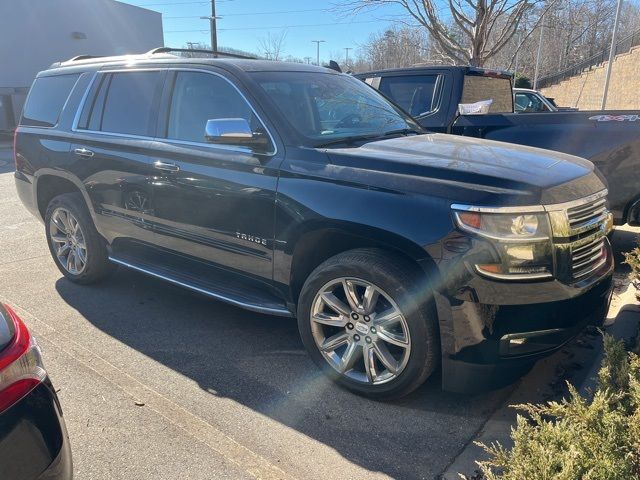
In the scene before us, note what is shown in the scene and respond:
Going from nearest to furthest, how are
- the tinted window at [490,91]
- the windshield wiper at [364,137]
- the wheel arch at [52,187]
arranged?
the windshield wiper at [364,137] → the wheel arch at [52,187] → the tinted window at [490,91]

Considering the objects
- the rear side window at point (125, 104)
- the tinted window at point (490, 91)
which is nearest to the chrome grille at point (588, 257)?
the rear side window at point (125, 104)

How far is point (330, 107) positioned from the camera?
394 centimetres

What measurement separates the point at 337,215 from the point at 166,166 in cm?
156

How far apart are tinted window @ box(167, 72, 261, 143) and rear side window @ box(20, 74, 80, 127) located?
57.9 inches

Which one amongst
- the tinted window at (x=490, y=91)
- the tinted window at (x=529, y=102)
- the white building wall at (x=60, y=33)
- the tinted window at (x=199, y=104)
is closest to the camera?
the tinted window at (x=199, y=104)

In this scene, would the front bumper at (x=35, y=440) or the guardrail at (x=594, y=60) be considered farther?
the guardrail at (x=594, y=60)

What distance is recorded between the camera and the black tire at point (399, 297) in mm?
2787

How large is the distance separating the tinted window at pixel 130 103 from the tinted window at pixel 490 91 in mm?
3470

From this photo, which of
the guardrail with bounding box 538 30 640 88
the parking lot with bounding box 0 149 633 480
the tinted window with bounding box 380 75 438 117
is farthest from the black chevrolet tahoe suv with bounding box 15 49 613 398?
the guardrail with bounding box 538 30 640 88

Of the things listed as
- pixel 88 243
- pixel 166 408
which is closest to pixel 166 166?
pixel 88 243

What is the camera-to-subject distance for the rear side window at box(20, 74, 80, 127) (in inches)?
193

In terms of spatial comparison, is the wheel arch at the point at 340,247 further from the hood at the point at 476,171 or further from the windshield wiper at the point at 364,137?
the windshield wiper at the point at 364,137

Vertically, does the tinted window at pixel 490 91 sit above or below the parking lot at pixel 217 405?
above

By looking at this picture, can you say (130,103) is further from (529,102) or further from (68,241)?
(529,102)
